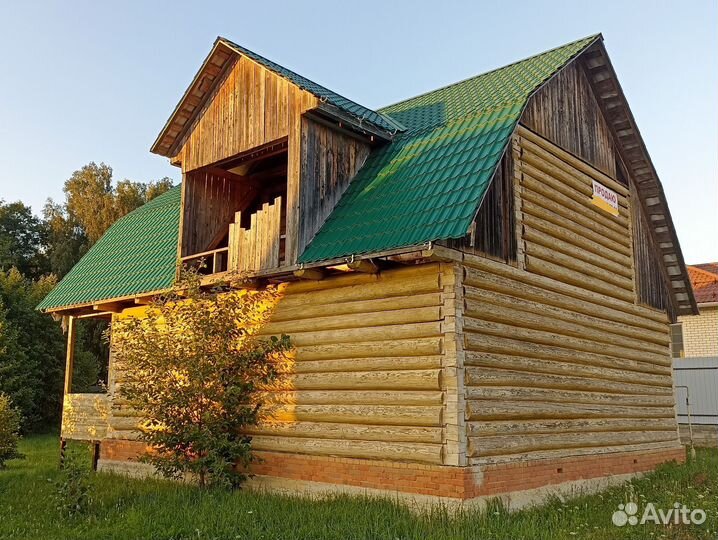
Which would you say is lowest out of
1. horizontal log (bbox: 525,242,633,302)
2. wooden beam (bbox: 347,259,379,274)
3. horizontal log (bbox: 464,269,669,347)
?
horizontal log (bbox: 464,269,669,347)

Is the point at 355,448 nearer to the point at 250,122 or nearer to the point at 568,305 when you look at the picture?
the point at 568,305

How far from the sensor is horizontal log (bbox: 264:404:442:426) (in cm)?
980

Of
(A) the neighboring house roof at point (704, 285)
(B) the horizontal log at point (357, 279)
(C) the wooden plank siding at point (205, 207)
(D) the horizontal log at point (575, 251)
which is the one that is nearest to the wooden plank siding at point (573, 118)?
(D) the horizontal log at point (575, 251)

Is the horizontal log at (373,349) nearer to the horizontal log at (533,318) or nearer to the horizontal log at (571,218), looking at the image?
the horizontal log at (533,318)

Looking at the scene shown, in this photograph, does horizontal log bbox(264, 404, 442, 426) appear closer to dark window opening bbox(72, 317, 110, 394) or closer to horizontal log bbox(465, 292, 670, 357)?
horizontal log bbox(465, 292, 670, 357)

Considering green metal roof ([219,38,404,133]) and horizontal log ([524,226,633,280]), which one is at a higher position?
green metal roof ([219,38,404,133])

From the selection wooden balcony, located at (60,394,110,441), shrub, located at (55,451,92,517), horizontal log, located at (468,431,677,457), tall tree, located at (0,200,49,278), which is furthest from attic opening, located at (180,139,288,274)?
tall tree, located at (0,200,49,278)

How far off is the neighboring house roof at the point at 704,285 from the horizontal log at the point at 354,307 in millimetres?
16944

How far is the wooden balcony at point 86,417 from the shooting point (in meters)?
15.8

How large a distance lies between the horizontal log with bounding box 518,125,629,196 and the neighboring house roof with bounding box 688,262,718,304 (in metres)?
10.4

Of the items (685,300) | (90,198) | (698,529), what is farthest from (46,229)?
(698,529)

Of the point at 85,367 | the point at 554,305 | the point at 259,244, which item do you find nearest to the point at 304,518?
the point at 259,244

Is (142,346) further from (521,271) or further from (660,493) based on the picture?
(660,493)

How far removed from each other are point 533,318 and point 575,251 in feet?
7.84
